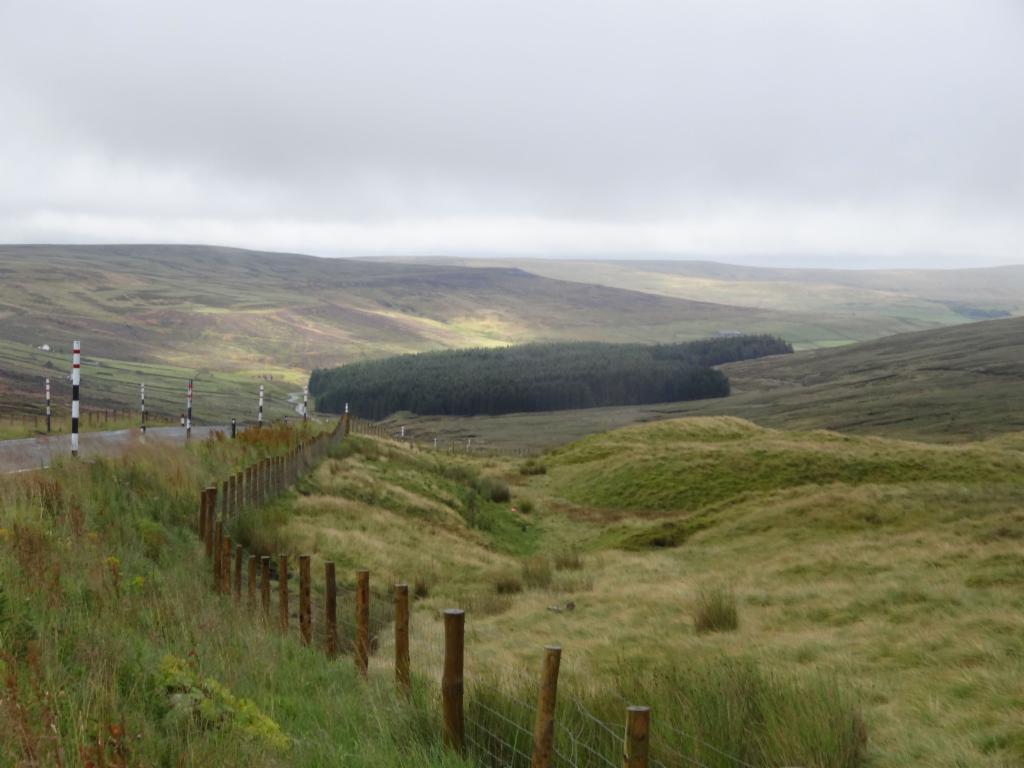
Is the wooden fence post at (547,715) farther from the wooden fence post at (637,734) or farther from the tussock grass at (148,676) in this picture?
the wooden fence post at (637,734)

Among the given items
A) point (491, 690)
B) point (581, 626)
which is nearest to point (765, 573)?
point (581, 626)

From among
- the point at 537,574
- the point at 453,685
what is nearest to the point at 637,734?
the point at 453,685

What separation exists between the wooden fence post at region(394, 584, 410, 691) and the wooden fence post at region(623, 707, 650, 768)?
9.34ft

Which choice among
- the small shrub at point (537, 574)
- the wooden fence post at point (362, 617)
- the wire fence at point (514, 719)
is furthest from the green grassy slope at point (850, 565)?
the wooden fence post at point (362, 617)

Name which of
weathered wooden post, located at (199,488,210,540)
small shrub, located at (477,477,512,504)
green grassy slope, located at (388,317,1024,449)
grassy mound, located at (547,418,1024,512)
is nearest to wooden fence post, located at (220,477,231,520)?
weathered wooden post, located at (199,488,210,540)

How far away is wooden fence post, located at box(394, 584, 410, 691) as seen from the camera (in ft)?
22.9

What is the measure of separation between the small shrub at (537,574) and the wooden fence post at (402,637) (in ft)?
36.0

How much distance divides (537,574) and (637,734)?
1440 cm

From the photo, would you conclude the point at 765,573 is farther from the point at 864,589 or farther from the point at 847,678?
the point at 847,678

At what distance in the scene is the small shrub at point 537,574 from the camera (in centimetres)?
1814

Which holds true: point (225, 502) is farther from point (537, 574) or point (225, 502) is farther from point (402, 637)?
point (402, 637)

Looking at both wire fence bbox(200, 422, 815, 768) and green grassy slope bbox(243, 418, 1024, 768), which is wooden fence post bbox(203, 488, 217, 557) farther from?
green grassy slope bbox(243, 418, 1024, 768)

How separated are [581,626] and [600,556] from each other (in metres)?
8.80

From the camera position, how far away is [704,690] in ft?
22.3
